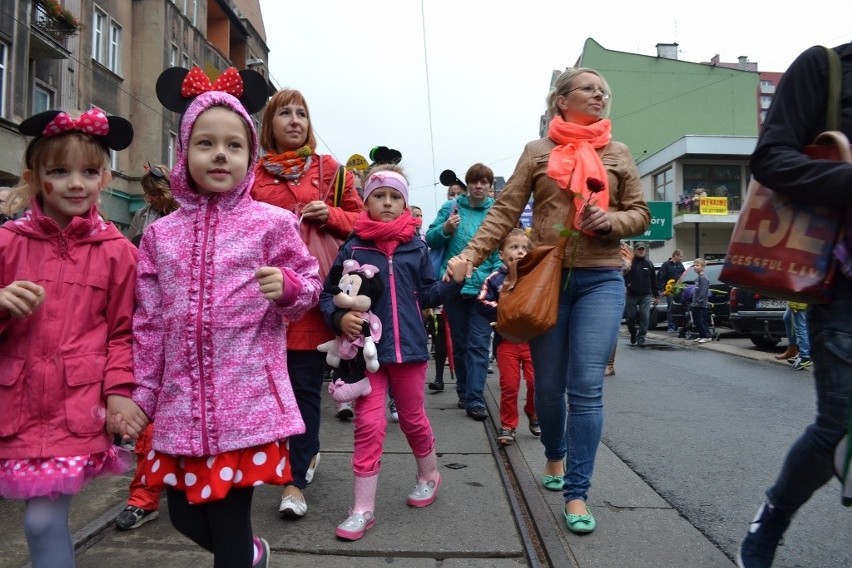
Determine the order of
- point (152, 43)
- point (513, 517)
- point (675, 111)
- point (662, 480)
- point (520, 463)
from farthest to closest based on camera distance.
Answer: point (675, 111), point (152, 43), point (520, 463), point (662, 480), point (513, 517)

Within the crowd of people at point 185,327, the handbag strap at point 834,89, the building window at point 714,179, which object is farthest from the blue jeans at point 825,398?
the building window at point 714,179

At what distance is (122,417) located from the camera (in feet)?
7.16

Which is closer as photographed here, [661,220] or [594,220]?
[594,220]

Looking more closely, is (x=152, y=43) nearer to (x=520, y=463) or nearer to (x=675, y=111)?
(x=520, y=463)

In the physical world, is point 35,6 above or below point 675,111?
below

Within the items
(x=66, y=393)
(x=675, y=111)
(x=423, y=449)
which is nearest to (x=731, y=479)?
(x=423, y=449)

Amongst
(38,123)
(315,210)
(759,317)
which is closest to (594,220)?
(315,210)

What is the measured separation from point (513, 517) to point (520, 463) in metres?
1.05

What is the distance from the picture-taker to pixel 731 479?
416 cm

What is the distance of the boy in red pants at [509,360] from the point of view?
519cm

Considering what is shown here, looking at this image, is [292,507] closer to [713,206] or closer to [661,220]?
[661,220]

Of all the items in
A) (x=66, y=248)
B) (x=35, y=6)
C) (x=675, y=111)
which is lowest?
(x=66, y=248)

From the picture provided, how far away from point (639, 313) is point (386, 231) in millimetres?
11024

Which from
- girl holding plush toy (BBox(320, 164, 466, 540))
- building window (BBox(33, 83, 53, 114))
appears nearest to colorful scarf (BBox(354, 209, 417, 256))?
girl holding plush toy (BBox(320, 164, 466, 540))
